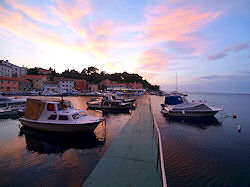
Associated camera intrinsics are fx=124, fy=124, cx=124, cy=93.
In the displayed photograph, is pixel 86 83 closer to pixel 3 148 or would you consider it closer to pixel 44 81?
pixel 44 81

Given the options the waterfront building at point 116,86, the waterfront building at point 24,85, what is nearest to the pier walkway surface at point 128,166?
the waterfront building at point 24,85

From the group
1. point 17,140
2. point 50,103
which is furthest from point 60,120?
point 17,140

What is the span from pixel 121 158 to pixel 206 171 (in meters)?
6.36

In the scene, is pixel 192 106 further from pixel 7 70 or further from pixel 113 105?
pixel 7 70

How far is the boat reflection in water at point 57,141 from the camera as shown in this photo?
11609 millimetres

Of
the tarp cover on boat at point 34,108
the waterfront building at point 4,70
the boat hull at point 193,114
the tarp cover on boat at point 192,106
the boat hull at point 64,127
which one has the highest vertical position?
the waterfront building at point 4,70

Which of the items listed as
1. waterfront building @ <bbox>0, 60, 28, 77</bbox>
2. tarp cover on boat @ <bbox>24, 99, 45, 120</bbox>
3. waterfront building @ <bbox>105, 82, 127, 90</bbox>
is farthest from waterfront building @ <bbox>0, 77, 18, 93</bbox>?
tarp cover on boat @ <bbox>24, 99, 45, 120</bbox>

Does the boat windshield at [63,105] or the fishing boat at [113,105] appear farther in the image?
the fishing boat at [113,105]

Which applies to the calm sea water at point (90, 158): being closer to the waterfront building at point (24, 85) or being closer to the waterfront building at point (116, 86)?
the waterfront building at point (24, 85)

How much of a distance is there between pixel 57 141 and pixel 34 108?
4.95 meters

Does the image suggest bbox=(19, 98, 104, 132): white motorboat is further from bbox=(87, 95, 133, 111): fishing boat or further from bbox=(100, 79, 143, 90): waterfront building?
bbox=(100, 79, 143, 90): waterfront building

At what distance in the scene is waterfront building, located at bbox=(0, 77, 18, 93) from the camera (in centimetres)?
5841

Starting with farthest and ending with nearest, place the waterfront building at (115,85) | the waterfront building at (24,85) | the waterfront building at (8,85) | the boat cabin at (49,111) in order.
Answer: the waterfront building at (115,85) < the waterfront building at (24,85) < the waterfront building at (8,85) < the boat cabin at (49,111)

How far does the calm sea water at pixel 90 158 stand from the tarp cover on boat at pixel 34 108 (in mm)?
2126
